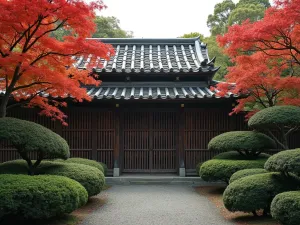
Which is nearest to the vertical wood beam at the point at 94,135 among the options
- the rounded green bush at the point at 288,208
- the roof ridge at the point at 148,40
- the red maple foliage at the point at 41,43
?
the red maple foliage at the point at 41,43

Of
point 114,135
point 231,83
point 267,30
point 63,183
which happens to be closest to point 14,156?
point 114,135

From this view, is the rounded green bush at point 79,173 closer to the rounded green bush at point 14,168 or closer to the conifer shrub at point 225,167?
the rounded green bush at point 14,168

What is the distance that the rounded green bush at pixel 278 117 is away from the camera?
984 centimetres

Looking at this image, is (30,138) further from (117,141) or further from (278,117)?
(278,117)

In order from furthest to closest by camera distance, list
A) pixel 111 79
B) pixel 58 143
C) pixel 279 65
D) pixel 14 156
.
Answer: pixel 111 79 < pixel 14 156 < pixel 279 65 < pixel 58 143

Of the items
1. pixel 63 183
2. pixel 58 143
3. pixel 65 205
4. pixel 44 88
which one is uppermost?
pixel 44 88

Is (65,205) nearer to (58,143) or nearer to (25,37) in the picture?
(58,143)

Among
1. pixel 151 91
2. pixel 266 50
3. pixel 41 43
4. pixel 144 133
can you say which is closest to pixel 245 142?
pixel 266 50

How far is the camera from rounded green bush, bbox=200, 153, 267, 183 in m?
10.7

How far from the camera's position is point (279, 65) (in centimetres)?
1175

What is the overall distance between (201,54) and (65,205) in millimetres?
11849

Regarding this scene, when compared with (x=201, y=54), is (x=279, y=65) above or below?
below

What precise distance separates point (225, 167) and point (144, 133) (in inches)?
174

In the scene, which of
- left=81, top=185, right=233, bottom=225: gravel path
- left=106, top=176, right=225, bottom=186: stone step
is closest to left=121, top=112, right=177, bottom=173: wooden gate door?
left=106, top=176, right=225, bottom=186: stone step
